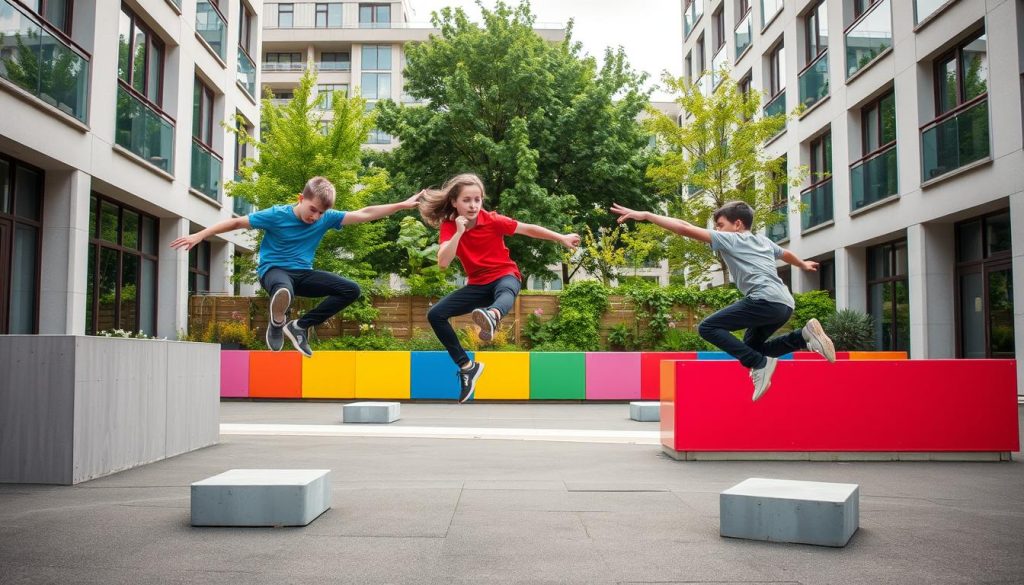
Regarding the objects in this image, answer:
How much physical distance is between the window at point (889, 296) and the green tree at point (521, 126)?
9.32m

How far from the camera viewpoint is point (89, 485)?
7.88 metres

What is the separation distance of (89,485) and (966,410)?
977cm

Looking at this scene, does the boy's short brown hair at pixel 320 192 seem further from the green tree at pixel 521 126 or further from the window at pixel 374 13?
the window at pixel 374 13

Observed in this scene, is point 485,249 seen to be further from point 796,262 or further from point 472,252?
point 796,262

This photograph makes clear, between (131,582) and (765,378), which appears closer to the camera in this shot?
(131,582)

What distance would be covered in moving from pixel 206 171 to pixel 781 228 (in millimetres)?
17221

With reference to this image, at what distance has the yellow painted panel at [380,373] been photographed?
18.5 meters

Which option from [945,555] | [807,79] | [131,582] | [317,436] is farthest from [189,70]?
[945,555]

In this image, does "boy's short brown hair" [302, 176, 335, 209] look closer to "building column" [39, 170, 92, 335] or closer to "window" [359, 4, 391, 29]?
"building column" [39, 170, 92, 335]

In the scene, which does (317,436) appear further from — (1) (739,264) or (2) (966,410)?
(2) (966,410)

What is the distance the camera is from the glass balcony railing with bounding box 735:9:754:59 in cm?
2803

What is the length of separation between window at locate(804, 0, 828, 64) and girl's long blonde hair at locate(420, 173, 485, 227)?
19.2 m

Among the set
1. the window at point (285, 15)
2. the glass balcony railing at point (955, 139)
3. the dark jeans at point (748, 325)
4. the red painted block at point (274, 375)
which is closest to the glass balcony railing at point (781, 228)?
the glass balcony railing at point (955, 139)

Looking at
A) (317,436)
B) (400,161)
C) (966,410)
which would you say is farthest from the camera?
(400,161)
